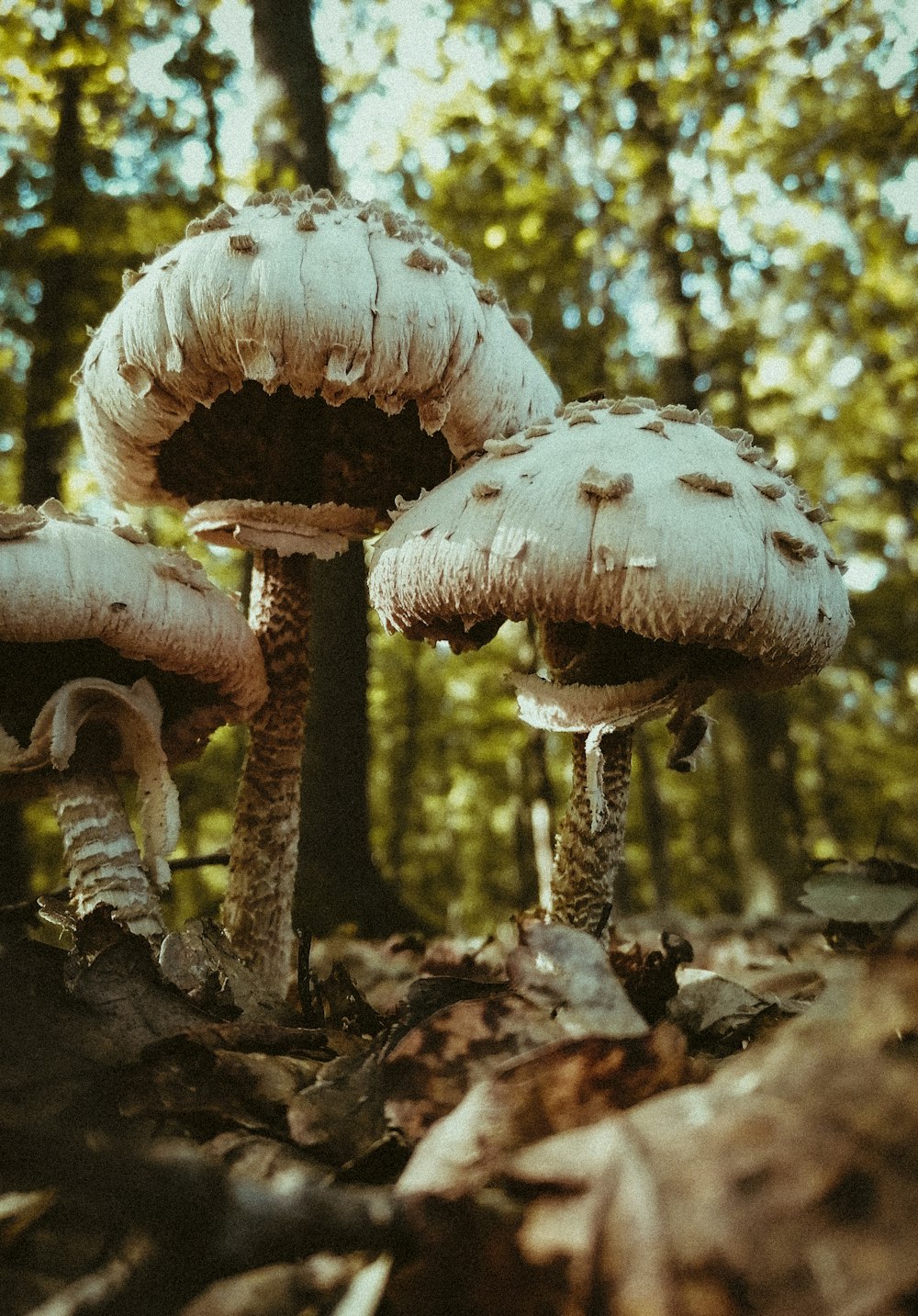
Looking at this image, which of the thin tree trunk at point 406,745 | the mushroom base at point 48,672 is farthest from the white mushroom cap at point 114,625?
the thin tree trunk at point 406,745

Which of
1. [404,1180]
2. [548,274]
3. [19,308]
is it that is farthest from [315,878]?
[19,308]

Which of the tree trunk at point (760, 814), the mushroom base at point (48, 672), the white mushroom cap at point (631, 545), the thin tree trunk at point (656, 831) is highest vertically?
the white mushroom cap at point (631, 545)

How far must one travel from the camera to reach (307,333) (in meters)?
2.25

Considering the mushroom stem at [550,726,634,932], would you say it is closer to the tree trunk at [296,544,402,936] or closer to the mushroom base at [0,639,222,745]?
the mushroom base at [0,639,222,745]

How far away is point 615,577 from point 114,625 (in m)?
1.22

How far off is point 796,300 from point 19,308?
8965 millimetres

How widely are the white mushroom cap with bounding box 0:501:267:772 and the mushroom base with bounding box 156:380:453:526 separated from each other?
1.62 ft

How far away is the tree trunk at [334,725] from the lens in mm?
5035

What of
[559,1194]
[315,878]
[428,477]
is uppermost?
[428,477]

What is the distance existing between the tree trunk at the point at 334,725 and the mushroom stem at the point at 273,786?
6.66ft

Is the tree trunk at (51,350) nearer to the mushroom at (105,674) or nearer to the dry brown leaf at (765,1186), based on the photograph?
the mushroom at (105,674)

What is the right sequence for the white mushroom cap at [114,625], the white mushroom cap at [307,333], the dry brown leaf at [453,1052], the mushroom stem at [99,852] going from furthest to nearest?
the mushroom stem at [99,852], the white mushroom cap at [307,333], the white mushroom cap at [114,625], the dry brown leaf at [453,1052]

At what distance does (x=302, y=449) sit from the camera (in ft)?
9.14

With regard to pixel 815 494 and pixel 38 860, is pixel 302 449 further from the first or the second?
pixel 38 860
